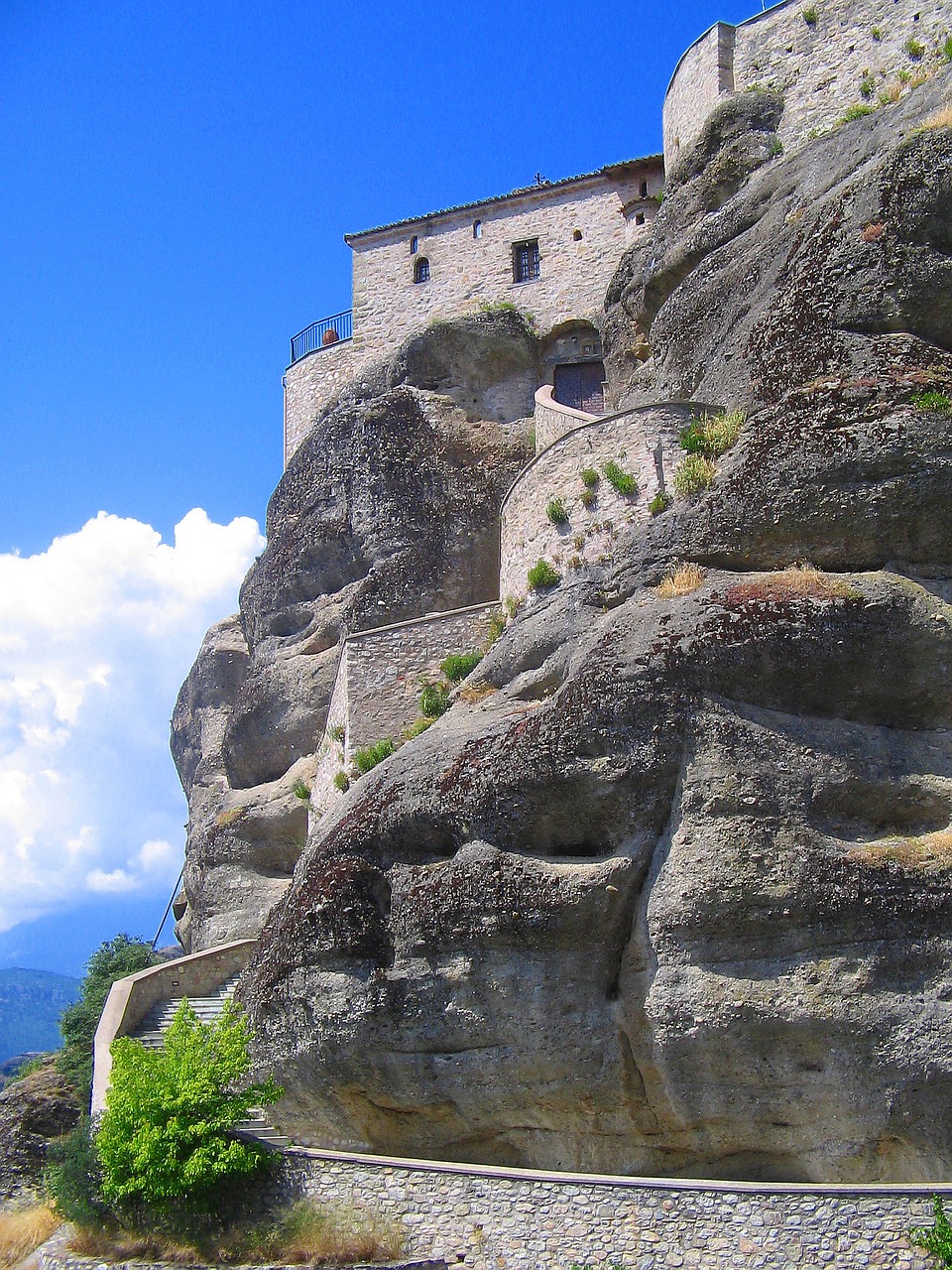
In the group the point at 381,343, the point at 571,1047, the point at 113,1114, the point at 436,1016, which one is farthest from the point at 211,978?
the point at 381,343

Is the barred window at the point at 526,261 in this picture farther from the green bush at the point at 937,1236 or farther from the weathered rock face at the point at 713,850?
the green bush at the point at 937,1236

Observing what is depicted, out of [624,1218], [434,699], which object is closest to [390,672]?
[434,699]

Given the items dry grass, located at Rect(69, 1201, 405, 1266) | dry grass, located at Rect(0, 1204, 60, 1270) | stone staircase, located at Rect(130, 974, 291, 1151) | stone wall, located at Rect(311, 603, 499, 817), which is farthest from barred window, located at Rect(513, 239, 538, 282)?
dry grass, located at Rect(69, 1201, 405, 1266)

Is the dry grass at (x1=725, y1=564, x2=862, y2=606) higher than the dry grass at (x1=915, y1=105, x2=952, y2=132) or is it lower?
lower

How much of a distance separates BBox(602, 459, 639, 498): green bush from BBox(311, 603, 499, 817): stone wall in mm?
3606

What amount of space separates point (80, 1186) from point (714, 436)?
14.0 m

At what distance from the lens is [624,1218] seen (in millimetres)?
13727

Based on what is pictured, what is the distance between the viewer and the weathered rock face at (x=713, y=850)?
48.3 feet

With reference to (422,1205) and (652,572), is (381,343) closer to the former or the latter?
(652,572)

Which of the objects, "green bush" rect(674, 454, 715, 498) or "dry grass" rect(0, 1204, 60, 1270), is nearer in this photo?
"dry grass" rect(0, 1204, 60, 1270)

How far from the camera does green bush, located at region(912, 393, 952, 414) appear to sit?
17609 millimetres

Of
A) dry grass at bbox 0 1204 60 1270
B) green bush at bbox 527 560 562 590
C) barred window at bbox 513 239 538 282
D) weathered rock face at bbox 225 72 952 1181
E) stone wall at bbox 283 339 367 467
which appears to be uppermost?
barred window at bbox 513 239 538 282

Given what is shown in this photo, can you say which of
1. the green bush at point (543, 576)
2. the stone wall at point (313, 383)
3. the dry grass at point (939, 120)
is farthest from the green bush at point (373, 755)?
the dry grass at point (939, 120)

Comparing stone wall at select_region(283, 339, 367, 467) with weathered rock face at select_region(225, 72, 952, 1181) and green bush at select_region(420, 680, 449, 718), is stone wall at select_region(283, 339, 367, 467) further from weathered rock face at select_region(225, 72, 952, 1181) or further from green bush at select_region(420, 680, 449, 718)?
weathered rock face at select_region(225, 72, 952, 1181)
